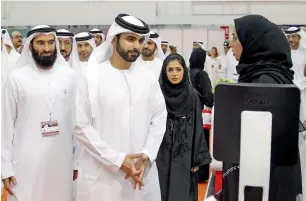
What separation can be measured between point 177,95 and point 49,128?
3.40 feet

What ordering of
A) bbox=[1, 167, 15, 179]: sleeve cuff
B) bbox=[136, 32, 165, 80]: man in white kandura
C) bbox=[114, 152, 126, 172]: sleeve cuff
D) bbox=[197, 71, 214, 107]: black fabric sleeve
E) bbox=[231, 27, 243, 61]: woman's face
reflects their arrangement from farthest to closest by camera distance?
bbox=[136, 32, 165, 80]: man in white kandura → bbox=[197, 71, 214, 107]: black fabric sleeve → bbox=[1, 167, 15, 179]: sleeve cuff → bbox=[114, 152, 126, 172]: sleeve cuff → bbox=[231, 27, 243, 61]: woman's face

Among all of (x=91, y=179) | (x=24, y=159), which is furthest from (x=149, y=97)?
(x=24, y=159)

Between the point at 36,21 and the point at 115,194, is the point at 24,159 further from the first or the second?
the point at 36,21

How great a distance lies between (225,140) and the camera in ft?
5.04

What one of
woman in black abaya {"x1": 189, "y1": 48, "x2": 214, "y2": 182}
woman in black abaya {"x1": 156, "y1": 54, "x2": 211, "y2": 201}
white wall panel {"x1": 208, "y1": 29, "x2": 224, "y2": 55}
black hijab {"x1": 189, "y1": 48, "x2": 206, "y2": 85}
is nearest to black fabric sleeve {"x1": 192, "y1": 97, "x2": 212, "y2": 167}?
woman in black abaya {"x1": 156, "y1": 54, "x2": 211, "y2": 201}

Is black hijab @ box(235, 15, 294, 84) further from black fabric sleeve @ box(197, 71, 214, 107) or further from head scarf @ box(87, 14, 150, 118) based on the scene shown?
black fabric sleeve @ box(197, 71, 214, 107)

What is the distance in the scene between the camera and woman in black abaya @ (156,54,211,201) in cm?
346

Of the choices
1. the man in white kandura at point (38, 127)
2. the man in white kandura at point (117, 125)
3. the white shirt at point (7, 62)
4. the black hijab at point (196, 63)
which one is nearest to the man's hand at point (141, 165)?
the man in white kandura at point (117, 125)

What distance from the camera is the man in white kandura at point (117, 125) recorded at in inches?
102

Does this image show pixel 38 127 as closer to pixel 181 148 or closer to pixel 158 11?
pixel 181 148

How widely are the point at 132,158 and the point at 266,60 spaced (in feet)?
3.58

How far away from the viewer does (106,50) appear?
2.81 metres

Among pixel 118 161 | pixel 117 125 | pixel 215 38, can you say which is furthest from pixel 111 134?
pixel 215 38

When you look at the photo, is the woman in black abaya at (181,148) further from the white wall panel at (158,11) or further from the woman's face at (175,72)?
the white wall panel at (158,11)
